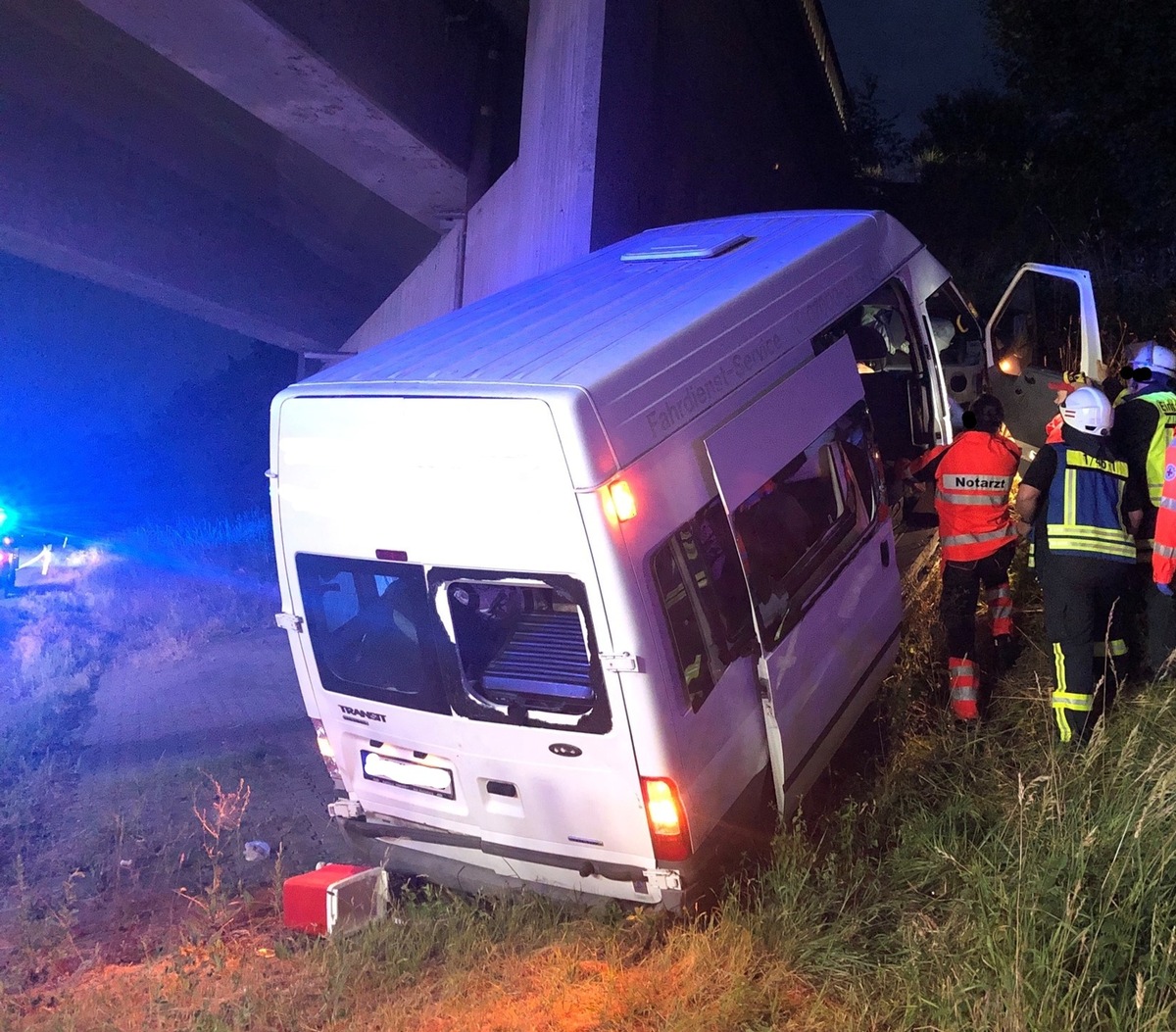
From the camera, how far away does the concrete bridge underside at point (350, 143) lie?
24.7 feet

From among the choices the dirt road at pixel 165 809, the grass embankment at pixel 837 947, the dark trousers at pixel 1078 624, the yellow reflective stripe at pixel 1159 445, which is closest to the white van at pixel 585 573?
the grass embankment at pixel 837 947

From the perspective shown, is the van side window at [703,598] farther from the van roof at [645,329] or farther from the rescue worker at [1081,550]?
the rescue worker at [1081,550]

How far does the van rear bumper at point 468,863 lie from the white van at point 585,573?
12 mm

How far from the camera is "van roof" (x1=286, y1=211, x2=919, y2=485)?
3.38m

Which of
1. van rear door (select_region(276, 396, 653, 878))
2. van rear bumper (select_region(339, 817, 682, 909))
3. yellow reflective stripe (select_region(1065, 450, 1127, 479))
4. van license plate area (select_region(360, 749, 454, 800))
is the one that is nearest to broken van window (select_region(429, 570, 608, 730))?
van rear door (select_region(276, 396, 653, 878))

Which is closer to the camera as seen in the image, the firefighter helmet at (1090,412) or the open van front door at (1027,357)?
the firefighter helmet at (1090,412)

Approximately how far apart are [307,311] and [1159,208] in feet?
35.5

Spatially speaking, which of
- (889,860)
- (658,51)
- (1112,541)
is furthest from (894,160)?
(889,860)

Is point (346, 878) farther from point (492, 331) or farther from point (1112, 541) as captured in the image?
point (1112, 541)

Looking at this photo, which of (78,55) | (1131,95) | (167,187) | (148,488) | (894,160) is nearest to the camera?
(78,55)

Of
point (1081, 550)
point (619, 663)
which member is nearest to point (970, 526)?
point (1081, 550)

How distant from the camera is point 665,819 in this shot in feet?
11.2

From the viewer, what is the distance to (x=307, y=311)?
39.8ft

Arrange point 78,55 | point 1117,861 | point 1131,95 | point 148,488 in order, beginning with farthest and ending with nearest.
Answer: point 148,488 < point 1131,95 < point 78,55 < point 1117,861
